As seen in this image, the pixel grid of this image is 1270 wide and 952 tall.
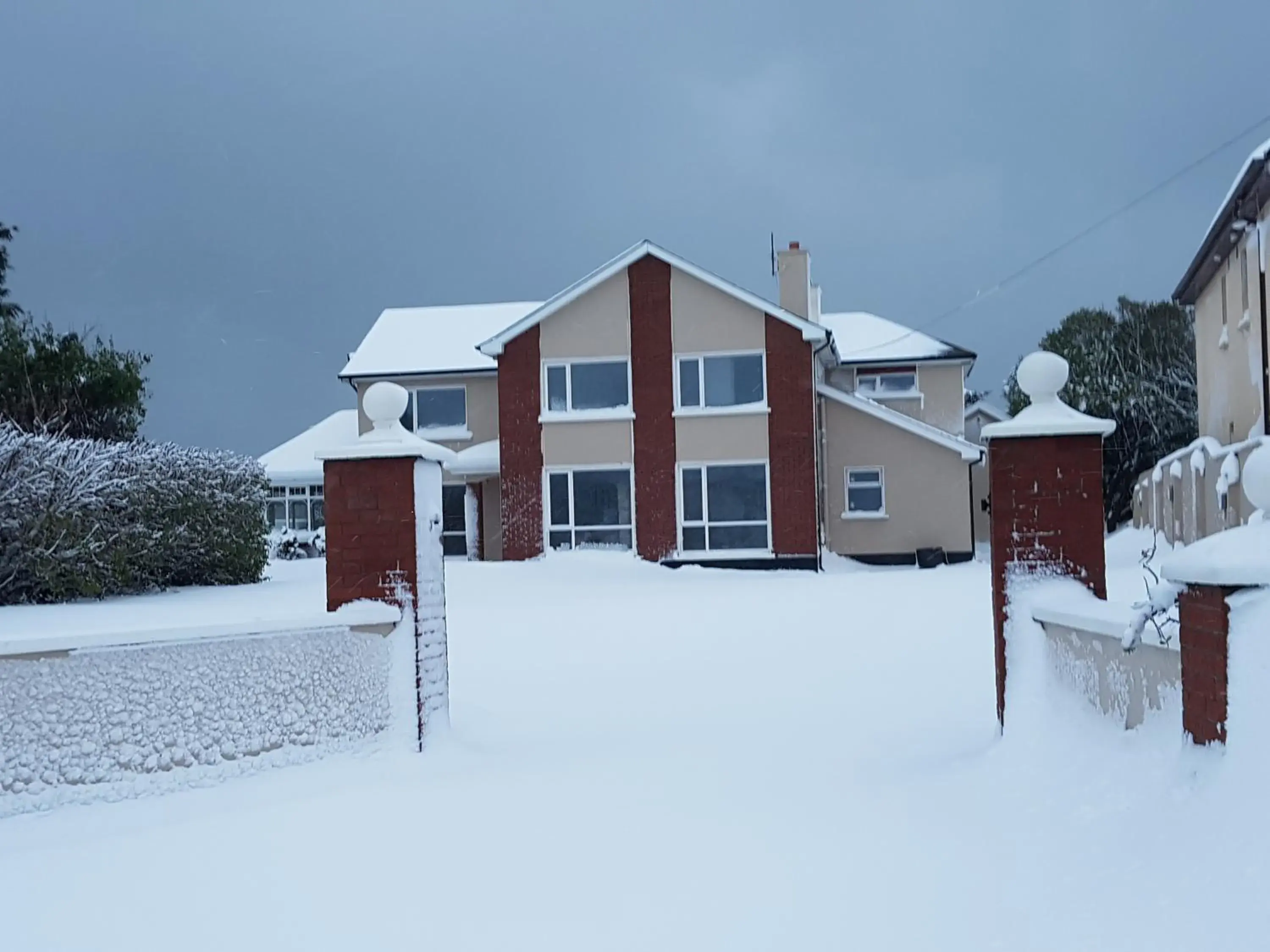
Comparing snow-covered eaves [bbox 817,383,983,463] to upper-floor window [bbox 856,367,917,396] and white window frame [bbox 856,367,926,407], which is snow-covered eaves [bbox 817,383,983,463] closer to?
white window frame [bbox 856,367,926,407]

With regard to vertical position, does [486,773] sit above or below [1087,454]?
below

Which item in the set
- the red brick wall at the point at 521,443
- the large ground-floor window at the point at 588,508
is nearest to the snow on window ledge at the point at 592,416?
the red brick wall at the point at 521,443

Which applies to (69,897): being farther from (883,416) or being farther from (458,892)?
(883,416)

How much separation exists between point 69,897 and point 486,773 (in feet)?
7.50

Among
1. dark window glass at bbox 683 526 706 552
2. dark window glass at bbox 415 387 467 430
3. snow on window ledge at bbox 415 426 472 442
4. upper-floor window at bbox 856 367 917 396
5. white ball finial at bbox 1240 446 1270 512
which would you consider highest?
upper-floor window at bbox 856 367 917 396

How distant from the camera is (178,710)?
555cm

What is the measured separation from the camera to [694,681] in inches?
371

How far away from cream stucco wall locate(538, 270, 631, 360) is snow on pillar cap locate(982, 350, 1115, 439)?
1724 centimetres

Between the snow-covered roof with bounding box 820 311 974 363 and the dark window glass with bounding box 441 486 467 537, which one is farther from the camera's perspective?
the snow-covered roof with bounding box 820 311 974 363

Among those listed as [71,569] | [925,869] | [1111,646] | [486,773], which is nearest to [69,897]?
[486,773]

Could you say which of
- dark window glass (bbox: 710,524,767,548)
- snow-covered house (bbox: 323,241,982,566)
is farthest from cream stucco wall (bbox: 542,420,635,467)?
dark window glass (bbox: 710,524,767,548)

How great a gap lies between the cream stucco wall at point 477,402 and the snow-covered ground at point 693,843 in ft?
60.2

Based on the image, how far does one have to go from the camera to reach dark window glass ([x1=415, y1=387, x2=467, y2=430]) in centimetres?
2648

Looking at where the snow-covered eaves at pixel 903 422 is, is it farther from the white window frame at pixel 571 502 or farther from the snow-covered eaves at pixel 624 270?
the white window frame at pixel 571 502
